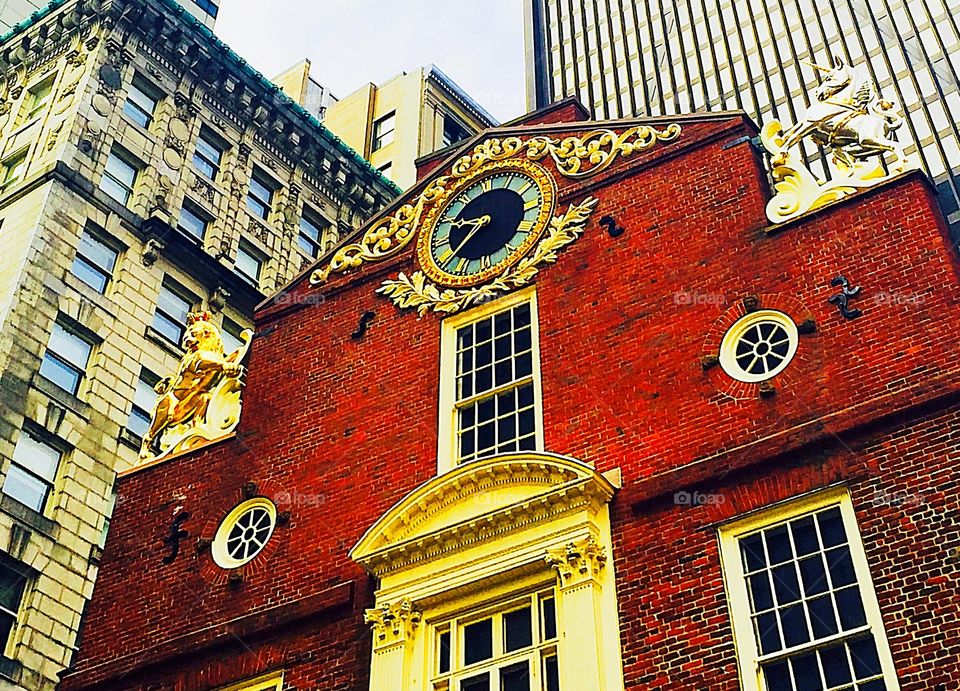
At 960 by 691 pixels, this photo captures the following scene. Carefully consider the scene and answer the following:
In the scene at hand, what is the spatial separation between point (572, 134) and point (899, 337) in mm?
7601

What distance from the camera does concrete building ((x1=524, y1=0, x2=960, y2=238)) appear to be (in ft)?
256

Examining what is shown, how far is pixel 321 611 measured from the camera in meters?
18.4

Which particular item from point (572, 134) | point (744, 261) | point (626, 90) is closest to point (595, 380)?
point (744, 261)

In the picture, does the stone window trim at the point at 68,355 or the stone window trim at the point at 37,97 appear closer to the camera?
the stone window trim at the point at 68,355

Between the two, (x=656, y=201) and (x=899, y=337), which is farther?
(x=656, y=201)

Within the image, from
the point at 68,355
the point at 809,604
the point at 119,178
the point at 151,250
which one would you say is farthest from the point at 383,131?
the point at 809,604

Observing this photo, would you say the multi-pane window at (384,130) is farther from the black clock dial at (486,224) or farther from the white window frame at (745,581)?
the white window frame at (745,581)

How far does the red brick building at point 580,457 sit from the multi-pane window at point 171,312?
19.3 m

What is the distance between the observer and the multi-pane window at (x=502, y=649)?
16031 mm

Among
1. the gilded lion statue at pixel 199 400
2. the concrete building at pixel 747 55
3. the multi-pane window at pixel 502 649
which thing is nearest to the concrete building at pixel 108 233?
the gilded lion statue at pixel 199 400

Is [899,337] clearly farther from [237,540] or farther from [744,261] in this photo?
[237,540]

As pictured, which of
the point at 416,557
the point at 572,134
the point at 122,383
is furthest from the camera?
the point at 122,383

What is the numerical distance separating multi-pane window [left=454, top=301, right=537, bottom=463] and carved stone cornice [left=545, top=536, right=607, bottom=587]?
2361 millimetres

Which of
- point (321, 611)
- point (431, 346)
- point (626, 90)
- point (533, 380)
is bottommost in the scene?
point (321, 611)
